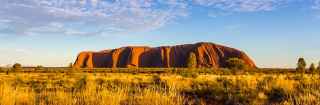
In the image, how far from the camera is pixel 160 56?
534ft

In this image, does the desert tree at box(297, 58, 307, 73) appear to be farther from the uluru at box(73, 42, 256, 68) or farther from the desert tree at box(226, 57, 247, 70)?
the uluru at box(73, 42, 256, 68)

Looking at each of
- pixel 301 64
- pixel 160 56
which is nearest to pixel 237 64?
pixel 301 64

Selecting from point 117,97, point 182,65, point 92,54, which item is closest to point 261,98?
point 117,97

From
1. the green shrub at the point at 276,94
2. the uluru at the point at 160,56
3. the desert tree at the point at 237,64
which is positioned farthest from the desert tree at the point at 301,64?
the uluru at the point at 160,56

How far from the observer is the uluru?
156500 mm

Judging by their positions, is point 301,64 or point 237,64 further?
point 237,64

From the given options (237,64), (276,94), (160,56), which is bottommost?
(276,94)

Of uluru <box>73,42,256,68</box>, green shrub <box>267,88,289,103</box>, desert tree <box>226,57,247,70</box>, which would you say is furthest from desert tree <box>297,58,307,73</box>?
uluru <box>73,42,256,68</box>

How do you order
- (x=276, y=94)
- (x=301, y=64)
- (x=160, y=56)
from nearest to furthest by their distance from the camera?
(x=276, y=94) → (x=301, y=64) → (x=160, y=56)

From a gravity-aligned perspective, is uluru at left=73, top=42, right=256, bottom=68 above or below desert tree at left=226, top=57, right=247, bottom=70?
above

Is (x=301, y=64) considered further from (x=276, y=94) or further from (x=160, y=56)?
(x=160, y=56)

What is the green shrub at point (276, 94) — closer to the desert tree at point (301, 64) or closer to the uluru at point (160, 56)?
the desert tree at point (301, 64)

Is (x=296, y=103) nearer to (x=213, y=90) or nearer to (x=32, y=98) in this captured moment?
(x=213, y=90)

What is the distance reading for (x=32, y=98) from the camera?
1006 cm
